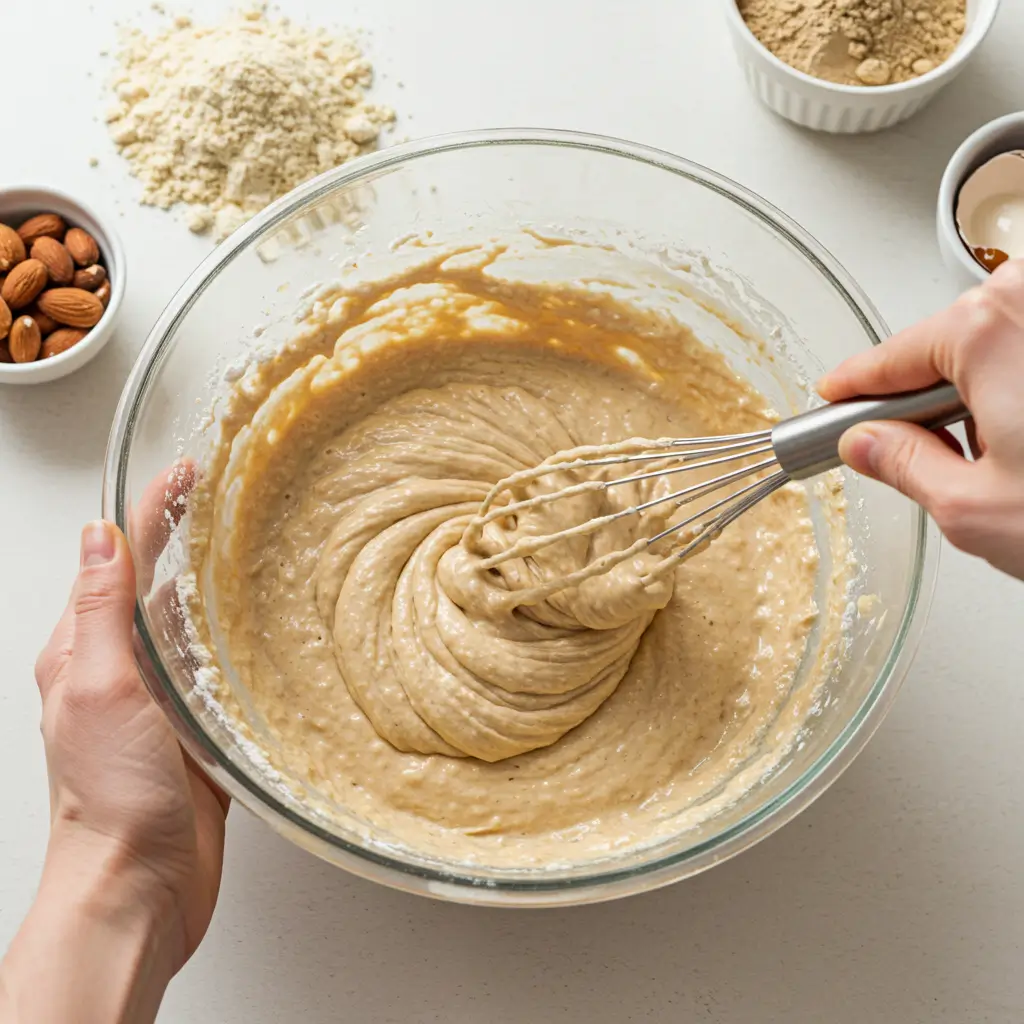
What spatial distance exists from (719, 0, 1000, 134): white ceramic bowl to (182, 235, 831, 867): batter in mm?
515

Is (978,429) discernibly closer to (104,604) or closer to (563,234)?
(563,234)

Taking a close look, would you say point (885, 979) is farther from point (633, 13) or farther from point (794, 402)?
point (633, 13)

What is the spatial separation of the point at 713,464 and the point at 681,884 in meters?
0.74

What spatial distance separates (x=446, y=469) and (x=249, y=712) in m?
0.53

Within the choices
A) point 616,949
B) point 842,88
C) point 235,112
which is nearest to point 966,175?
point 842,88

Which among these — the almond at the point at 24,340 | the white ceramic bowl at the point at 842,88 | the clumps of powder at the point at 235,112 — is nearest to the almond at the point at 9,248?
the almond at the point at 24,340

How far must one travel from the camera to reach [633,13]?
223cm

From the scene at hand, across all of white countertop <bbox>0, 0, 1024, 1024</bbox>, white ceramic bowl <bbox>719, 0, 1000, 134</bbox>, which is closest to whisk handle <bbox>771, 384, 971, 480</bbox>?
white countertop <bbox>0, 0, 1024, 1024</bbox>

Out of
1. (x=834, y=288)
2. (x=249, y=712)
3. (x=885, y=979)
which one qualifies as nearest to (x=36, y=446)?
(x=249, y=712)

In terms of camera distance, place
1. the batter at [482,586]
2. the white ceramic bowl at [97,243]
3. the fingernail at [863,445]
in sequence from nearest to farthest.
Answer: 1. the fingernail at [863,445]
2. the batter at [482,586]
3. the white ceramic bowl at [97,243]

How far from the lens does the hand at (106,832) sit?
160 cm

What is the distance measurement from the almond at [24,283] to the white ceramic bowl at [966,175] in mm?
1630

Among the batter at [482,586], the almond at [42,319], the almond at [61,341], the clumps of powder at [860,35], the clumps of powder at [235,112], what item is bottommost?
the batter at [482,586]

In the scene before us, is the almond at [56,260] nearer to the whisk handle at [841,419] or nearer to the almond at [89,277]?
the almond at [89,277]
